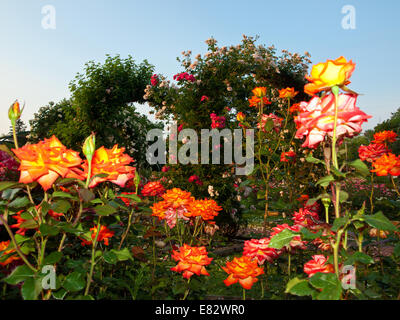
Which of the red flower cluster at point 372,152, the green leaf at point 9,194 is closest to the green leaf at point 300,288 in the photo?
the green leaf at point 9,194

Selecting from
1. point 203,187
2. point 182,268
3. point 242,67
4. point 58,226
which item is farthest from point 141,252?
point 242,67

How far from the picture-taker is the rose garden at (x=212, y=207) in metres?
0.92

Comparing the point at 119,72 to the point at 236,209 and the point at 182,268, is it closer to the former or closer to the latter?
the point at 236,209

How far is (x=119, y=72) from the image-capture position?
8.88 metres

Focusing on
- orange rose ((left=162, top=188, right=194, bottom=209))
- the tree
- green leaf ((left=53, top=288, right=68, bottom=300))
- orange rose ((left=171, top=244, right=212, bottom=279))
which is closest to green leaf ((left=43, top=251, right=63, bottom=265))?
green leaf ((left=53, top=288, right=68, bottom=300))

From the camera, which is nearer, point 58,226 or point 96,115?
point 58,226

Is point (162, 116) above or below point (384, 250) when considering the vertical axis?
above

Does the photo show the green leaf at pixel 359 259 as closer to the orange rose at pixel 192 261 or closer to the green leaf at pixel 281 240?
the green leaf at pixel 281 240

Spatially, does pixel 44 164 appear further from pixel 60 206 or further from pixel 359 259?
pixel 359 259

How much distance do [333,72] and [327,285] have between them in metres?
0.59

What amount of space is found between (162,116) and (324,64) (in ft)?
18.1

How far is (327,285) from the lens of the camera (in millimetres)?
861

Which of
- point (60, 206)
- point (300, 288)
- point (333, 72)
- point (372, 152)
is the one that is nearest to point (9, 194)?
point (60, 206)

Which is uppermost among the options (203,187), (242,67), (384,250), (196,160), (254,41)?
(254,41)
